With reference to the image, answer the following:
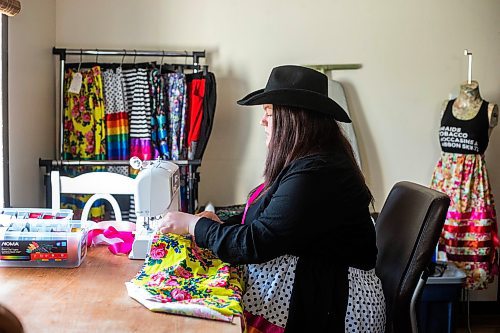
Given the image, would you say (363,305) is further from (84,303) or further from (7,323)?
(7,323)

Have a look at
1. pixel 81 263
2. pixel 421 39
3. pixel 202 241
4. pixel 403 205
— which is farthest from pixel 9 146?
pixel 421 39

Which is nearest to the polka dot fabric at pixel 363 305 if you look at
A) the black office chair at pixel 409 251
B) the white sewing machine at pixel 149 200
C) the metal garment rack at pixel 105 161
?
the black office chair at pixel 409 251

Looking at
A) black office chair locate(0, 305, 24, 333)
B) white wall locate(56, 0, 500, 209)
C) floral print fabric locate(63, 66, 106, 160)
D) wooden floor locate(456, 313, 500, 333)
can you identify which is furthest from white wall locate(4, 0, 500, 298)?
black office chair locate(0, 305, 24, 333)

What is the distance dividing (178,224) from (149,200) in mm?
164

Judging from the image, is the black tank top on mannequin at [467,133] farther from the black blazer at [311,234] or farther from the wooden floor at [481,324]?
the black blazer at [311,234]

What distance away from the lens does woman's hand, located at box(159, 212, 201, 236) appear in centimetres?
175

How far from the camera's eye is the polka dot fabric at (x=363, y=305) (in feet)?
5.66

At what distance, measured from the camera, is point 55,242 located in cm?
171

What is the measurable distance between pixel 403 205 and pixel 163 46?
1.90 metres

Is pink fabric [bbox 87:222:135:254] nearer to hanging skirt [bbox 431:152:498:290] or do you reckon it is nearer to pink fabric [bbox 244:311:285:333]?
pink fabric [bbox 244:311:285:333]

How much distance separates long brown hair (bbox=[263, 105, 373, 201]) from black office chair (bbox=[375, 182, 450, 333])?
30 cm

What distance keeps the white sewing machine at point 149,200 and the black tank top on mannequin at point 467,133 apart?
2042 mm

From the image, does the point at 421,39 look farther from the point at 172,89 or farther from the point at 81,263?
the point at 81,263

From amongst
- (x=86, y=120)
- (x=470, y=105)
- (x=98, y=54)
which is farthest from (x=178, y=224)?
(x=470, y=105)
